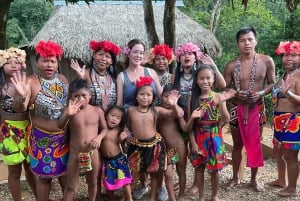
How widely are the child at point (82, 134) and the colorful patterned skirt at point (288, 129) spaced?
183 cm

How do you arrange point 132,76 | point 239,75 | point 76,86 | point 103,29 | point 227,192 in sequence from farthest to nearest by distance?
point 103,29
point 227,192
point 239,75
point 132,76
point 76,86

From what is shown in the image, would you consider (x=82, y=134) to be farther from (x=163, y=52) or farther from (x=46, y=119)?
(x=163, y=52)

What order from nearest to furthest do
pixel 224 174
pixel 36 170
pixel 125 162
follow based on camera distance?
pixel 36 170 → pixel 125 162 → pixel 224 174

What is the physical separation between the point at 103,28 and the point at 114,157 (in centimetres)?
722

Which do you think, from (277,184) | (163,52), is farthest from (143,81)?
(277,184)

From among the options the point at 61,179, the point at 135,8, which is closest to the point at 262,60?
the point at 61,179

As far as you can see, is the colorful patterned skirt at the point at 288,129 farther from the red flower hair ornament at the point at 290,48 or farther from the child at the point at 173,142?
the child at the point at 173,142

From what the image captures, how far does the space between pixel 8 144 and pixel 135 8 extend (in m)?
8.52

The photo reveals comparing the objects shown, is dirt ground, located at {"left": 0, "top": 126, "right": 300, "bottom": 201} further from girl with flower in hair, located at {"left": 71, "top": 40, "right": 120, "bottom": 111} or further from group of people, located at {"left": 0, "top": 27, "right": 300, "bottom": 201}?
girl with flower in hair, located at {"left": 71, "top": 40, "right": 120, "bottom": 111}

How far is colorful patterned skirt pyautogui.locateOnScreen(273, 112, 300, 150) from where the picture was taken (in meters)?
4.11

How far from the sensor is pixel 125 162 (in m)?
3.80

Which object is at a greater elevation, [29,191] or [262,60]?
[262,60]

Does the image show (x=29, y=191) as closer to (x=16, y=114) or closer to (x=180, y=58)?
(x=16, y=114)

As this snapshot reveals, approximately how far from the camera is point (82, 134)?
348 cm
